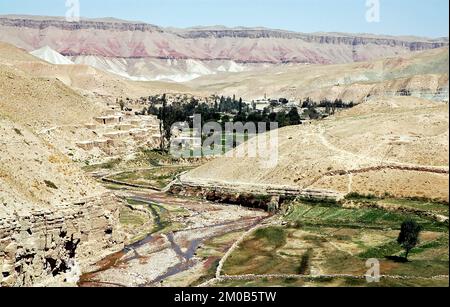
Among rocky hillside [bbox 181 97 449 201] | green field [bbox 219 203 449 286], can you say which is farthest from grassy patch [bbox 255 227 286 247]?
rocky hillside [bbox 181 97 449 201]

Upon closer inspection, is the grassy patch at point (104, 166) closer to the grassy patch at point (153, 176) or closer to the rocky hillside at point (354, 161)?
the grassy patch at point (153, 176)

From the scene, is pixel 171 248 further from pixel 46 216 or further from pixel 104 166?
pixel 104 166

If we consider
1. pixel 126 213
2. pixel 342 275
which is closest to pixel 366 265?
pixel 342 275

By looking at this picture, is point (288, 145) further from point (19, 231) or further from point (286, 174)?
point (19, 231)

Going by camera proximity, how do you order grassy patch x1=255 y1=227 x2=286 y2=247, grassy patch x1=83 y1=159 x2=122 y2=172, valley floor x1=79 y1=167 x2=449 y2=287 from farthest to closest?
grassy patch x1=83 y1=159 x2=122 y2=172
grassy patch x1=255 y1=227 x2=286 y2=247
valley floor x1=79 y1=167 x2=449 y2=287

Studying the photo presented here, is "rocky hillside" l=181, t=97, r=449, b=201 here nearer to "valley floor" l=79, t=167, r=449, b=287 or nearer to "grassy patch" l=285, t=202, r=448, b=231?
"valley floor" l=79, t=167, r=449, b=287

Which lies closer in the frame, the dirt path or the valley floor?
the valley floor

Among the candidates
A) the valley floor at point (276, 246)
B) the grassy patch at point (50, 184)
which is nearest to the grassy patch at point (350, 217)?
the valley floor at point (276, 246)

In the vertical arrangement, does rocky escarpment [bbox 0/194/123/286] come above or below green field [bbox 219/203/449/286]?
above
